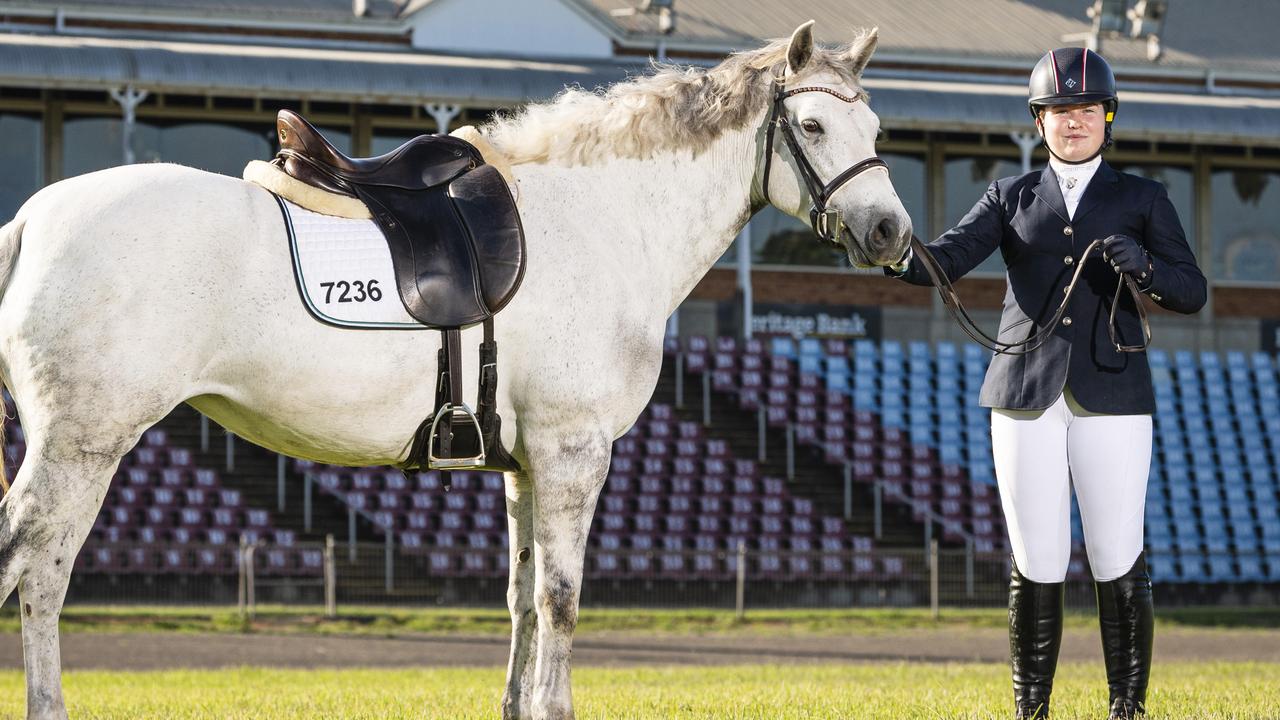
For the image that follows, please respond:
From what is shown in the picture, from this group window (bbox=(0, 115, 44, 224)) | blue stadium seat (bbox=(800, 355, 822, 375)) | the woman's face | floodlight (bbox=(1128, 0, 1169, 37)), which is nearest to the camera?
the woman's face

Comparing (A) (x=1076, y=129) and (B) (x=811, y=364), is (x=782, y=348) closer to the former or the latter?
(B) (x=811, y=364)

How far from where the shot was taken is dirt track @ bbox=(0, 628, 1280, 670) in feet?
41.1

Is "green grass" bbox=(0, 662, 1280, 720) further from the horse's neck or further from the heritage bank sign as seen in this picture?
the heritage bank sign

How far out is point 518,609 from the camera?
16.7 ft

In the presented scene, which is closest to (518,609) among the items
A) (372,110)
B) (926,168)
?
(372,110)

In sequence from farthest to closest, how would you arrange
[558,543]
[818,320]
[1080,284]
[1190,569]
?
[818,320], [1190,569], [1080,284], [558,543]

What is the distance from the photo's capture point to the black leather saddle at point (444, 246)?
4594mm

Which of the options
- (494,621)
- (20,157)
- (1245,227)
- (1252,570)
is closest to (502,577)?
(494,621)

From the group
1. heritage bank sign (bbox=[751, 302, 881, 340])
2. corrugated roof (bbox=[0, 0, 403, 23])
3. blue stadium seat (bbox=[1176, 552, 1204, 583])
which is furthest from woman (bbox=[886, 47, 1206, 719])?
corrugated roof (bbox=[0, 0, 403, 23])

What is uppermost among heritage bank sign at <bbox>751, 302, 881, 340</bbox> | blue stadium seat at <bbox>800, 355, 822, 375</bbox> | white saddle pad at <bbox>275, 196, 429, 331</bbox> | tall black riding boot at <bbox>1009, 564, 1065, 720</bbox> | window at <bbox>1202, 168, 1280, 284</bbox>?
window at <bbox>1202, 168, 1280, 284</bbox>

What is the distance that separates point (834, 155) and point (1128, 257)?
1073 millimetres

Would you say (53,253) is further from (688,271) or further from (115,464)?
(688,271)

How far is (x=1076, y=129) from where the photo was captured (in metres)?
5.38

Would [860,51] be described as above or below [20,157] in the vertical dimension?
below
